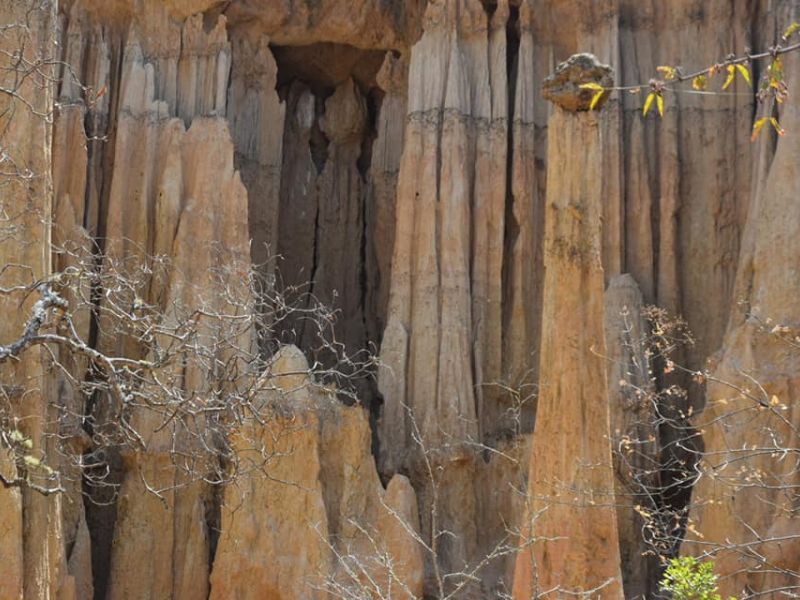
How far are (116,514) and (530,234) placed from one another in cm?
779

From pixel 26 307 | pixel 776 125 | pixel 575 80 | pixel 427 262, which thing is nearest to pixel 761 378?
pixel 575 80

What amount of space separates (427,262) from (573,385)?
6.82 metres

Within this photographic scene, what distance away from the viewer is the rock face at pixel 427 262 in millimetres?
16328

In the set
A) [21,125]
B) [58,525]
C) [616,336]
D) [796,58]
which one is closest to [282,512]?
[616,336]

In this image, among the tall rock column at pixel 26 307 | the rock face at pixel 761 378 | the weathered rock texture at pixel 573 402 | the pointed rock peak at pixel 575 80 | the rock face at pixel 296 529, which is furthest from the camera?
the rock face at pixel 296 529

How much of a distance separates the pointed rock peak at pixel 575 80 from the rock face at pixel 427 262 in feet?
0.12

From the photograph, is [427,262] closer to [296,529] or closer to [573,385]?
[296,529]

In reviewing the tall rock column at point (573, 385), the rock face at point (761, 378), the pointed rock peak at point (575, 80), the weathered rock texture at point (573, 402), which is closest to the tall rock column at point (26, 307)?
the weathered rock texture at point (573, 402)

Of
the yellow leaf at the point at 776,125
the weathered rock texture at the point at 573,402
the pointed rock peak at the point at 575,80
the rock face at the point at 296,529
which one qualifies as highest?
the pointed rock peak at the point at 575,80

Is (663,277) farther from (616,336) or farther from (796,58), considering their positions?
(796,58)

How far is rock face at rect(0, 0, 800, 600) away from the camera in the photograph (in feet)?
53.6

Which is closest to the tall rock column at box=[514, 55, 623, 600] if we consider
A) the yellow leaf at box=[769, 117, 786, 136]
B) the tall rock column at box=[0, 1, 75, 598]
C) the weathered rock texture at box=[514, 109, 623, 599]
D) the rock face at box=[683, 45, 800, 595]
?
the weathered rock texture at box=[514, 109, 623, 599]

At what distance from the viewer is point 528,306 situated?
21.8 meters

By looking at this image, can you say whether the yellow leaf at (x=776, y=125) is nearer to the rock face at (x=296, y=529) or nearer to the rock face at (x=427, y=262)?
the rock face at (x=427, y=262)
